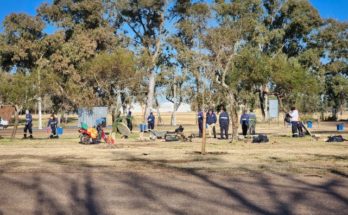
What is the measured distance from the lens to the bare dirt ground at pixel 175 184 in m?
8.41

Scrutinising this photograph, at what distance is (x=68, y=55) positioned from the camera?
52344 millimetres

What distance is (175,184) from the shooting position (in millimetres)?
10898

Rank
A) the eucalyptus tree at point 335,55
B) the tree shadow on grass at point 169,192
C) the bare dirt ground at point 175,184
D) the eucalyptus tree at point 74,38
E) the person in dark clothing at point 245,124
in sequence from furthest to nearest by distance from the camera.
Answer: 1. the eucalyptus tree at point 335,55
2. the eucalyptus tree at point 74,38
3. the person in dark clothing at point 245,124
4. the bare dirt ground at point 175,184
5. the tree shadow on grass at point 169,192

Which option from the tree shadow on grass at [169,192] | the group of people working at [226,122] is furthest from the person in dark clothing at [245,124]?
the tree shadow on grass at [169,192]

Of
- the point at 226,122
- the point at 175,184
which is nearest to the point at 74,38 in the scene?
the point at 226,122

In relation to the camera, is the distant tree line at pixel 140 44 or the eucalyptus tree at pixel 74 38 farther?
the eucalyptus tree at pixel 74 38

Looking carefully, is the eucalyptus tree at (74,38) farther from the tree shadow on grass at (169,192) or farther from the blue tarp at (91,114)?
the tree shadow on grass at (169,192)

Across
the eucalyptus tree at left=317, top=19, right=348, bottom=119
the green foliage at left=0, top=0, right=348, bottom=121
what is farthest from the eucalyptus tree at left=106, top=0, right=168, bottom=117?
the eucalyptus tree at left=317, top=19, right=348, bottom=119

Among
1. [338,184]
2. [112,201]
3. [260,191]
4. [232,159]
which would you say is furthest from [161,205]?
[232,159]

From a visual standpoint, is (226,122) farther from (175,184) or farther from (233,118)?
(175,184)

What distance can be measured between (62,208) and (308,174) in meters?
6.37

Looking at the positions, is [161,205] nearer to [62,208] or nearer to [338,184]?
[62,208]

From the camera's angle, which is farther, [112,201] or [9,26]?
[9,26]

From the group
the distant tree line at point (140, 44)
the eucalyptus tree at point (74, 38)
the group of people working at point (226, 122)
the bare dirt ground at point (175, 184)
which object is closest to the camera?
the bare dirt ground at point (175, 184)
